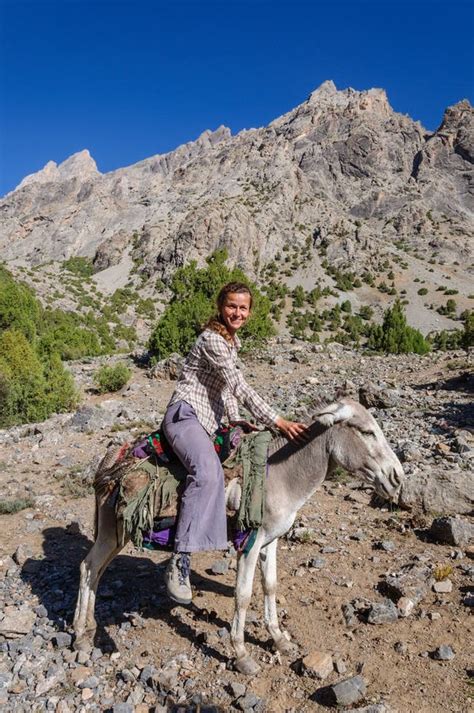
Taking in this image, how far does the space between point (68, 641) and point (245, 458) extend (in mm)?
2678

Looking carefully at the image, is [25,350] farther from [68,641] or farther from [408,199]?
[408,199]

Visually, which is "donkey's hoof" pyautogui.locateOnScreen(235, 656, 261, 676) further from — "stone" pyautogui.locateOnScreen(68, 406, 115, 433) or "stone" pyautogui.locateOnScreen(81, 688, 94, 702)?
"stone" pyautogui.locateOnScreen(68, 406, 115, 433)

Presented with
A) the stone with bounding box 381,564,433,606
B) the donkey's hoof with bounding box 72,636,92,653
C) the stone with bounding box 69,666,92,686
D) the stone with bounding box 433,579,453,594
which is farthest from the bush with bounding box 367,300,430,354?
the stone with bounding box 69,666,92,686

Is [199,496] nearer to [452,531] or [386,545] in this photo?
[386,545]

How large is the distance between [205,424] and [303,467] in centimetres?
99

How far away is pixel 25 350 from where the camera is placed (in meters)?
22.3

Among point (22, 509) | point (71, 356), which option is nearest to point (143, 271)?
point (71, 356)

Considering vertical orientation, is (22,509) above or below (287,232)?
below

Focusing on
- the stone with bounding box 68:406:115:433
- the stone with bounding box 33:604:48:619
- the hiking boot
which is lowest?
the stone with bounding box 33:604:48:619

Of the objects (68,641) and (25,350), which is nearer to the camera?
(68,641)

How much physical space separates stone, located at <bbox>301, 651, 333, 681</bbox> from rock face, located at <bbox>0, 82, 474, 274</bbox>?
286 feet

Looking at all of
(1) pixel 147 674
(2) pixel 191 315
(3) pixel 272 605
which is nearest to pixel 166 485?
(3) pixel 272 605

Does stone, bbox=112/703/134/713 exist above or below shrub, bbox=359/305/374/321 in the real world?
below

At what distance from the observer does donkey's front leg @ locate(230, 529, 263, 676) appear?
4125 millimetres
